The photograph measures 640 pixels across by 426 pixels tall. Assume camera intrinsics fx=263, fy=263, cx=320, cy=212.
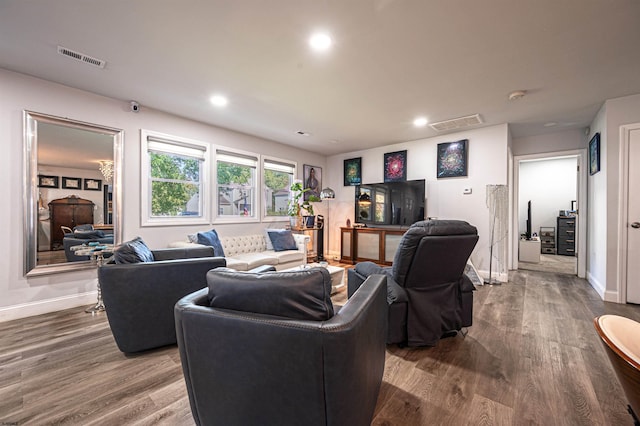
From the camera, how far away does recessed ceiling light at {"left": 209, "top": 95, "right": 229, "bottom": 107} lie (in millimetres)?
3279

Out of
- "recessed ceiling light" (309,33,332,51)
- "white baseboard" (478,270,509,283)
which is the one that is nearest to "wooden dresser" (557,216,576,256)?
"white baseboard" (478,270,509,283)

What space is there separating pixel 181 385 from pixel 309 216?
4.00 metres

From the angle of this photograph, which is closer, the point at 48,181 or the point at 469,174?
the point at 48,181

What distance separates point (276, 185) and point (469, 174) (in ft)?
11.9

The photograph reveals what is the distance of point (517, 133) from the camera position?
189 inches

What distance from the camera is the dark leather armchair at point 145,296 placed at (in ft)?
6.46

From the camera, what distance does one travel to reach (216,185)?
4.39 metres

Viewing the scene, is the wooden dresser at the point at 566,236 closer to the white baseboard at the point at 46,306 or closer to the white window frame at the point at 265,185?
the white window frame at the point at 265,185

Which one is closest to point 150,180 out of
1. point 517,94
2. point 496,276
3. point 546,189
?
point 517,94

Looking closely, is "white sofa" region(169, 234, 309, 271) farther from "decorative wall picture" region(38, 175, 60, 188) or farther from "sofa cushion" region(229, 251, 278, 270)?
"decorative wall picture" region(38, 175, 60, 188)

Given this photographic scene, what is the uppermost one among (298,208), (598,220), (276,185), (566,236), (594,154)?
(594,154)

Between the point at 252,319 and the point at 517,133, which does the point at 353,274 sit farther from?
the point at 517,133

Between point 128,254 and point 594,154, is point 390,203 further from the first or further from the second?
point 128,254

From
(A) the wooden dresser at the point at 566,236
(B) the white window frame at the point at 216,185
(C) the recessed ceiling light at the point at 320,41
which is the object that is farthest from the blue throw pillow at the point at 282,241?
(A) the wooden dresser at the point at 566,236
